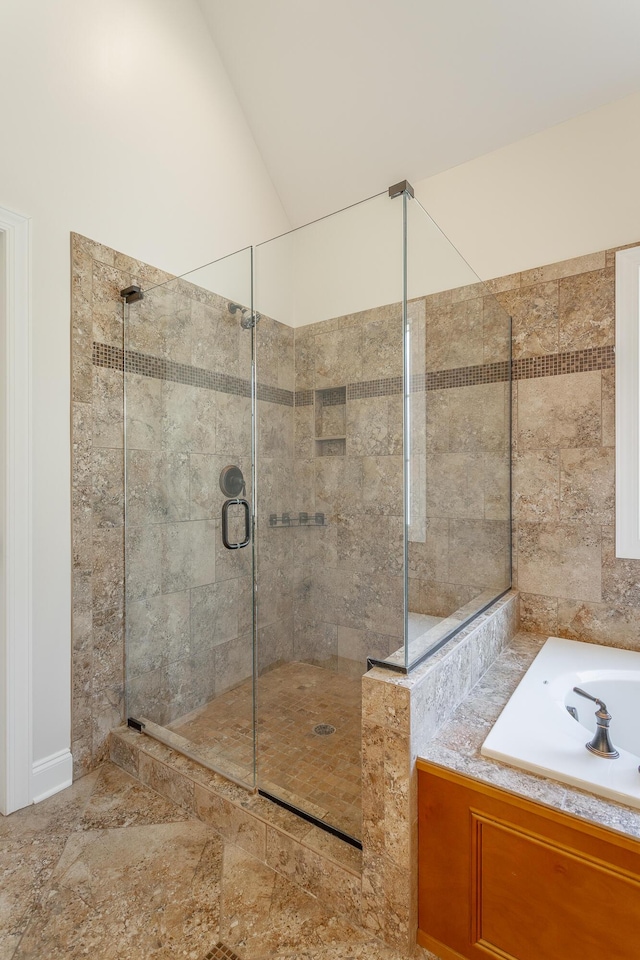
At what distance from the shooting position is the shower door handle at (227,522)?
183 cm

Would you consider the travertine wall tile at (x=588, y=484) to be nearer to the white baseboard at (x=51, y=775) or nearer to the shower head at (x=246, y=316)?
the shower head at (x=246, y=316)

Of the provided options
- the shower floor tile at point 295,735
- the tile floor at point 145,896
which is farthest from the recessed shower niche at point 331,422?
the tile floor at point 145,896

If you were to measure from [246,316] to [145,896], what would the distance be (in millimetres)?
1992

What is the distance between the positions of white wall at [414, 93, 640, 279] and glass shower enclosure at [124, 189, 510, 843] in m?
0.40

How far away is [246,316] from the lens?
75.2 inches

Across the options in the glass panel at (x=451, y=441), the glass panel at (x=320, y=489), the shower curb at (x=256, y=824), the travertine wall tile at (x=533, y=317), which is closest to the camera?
the shower curb at (x=256, y=824)

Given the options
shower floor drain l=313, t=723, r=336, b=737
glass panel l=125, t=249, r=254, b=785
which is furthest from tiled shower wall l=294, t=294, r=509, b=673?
glass panel l=125, t=249, r=254, b=785

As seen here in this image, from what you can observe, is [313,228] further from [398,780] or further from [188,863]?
[188,863]

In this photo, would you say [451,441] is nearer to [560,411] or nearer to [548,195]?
[560,411]

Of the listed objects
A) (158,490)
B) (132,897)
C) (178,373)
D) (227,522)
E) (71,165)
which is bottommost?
(132,897)

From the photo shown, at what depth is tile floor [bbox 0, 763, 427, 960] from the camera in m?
1.20

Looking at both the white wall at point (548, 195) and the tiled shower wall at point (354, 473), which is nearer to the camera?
the tiled shower wall at point (354, 473)

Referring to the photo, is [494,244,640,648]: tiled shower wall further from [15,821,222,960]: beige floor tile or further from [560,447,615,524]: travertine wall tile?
[15,821,222,960]: beige floor tile

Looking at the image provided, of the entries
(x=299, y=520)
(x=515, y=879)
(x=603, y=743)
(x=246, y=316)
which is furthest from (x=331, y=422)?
(x=515, y=879)
